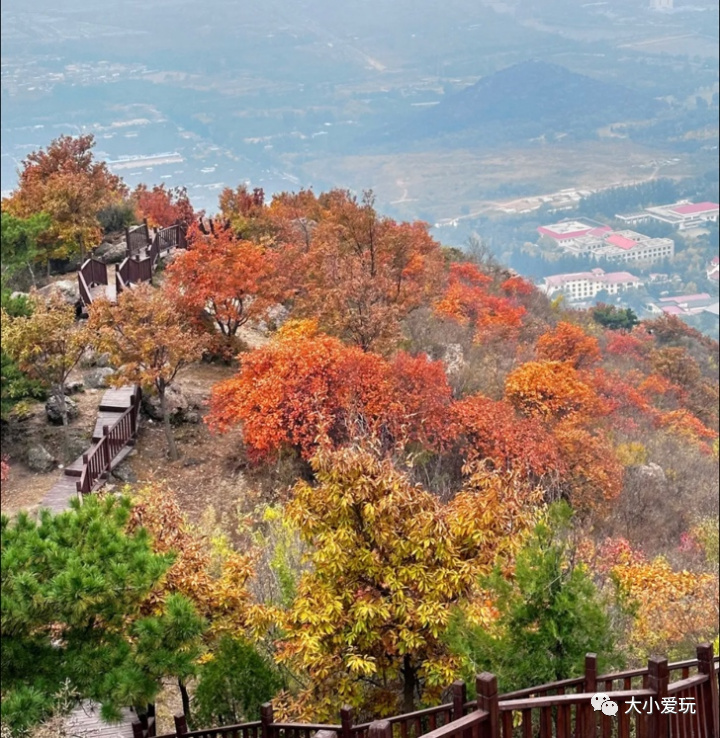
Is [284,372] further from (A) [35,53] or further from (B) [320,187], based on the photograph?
(A) [35,53]

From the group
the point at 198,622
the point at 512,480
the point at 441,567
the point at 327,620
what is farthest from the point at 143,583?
the point at 512,480

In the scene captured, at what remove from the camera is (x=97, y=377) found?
22016mm

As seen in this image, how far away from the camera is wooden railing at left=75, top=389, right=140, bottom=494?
1678cm

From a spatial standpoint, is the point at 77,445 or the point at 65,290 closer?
the point at 77,445

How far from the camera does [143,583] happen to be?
761 cm

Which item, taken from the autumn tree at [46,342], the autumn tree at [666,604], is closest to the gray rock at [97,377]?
the autumn tree at [46,342]

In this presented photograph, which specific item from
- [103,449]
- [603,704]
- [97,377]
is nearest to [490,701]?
[603,704]

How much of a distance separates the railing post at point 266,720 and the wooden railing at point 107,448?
31.0 feet

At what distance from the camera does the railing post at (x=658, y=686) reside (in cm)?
571

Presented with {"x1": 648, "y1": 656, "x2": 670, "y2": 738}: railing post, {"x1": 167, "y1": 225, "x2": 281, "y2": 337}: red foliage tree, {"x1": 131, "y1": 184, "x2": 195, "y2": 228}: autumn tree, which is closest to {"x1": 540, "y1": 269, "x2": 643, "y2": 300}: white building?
{"x1": 131, "y1": 184, "x2": 195, "y2": 228}: autumn tree

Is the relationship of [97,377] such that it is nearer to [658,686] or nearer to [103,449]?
[103,449]

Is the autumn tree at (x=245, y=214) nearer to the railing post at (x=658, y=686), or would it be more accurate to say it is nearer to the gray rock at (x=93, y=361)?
the gray rock at (x=93, y=361)

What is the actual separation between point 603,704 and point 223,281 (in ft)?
61.2

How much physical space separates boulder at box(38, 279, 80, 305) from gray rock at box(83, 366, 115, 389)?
330 cm
